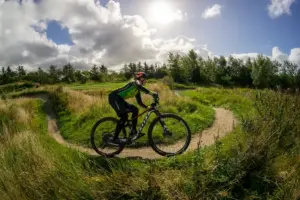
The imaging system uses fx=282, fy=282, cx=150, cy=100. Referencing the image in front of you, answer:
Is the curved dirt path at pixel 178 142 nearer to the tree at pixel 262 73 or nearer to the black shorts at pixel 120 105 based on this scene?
the black shorts at pixel 120 105

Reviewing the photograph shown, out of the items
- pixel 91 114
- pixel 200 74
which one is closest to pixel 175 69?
pixel 200 74

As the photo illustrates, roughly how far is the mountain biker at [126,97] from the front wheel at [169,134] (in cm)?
56

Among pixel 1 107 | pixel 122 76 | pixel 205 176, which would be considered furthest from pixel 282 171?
pixel 122 76

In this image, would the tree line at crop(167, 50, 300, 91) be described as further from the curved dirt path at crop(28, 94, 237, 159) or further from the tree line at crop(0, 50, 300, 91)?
the curved dirt path at crop(28, 94, 237, 159)

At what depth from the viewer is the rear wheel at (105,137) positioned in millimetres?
7824

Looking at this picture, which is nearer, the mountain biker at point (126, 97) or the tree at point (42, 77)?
the mountain biker at point (126, 97)

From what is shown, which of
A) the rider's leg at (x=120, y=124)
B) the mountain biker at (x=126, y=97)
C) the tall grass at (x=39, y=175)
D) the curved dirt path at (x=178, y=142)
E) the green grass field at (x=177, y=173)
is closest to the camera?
the green grass field at (x=177, y=173)

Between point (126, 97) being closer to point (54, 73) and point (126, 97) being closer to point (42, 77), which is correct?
point (42, 77)

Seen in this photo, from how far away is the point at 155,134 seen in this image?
794 centimetres

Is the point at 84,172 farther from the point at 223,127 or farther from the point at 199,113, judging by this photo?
the point at 199,113

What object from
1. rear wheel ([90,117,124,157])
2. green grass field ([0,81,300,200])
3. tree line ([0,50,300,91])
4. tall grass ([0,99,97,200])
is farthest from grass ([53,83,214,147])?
tree line ([0,50,300,91])

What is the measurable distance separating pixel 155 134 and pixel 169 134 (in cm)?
57

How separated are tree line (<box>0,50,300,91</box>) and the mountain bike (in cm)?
5257

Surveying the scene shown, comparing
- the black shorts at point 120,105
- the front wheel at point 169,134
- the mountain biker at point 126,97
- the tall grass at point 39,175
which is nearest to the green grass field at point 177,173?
the tall grass at point 39,175
